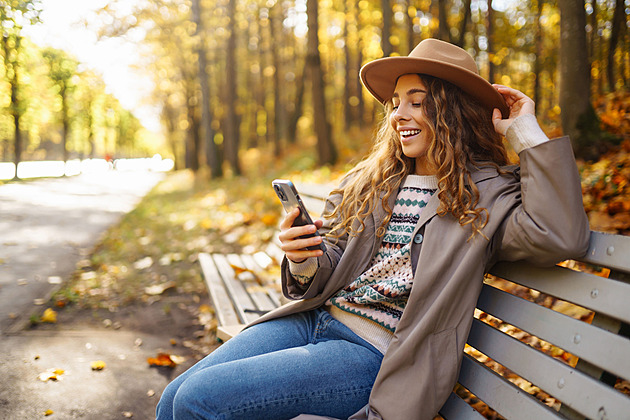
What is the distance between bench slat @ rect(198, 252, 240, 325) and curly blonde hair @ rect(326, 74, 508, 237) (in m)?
1.40

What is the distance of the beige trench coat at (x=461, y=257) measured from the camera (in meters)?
1.81

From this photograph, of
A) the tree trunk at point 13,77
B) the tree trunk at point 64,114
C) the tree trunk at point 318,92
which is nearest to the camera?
the tree trunk at point 13,77

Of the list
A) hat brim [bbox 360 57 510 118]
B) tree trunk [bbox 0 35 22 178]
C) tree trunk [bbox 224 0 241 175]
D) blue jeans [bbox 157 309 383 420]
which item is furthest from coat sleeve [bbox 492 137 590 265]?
tree trunk [bbox 224 0 241 175]

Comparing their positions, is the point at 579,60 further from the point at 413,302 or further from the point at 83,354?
the point at 83,354

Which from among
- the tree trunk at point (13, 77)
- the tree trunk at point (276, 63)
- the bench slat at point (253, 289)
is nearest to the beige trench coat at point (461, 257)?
the bench slat at point (253, 289)

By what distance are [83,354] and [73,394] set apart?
716mm

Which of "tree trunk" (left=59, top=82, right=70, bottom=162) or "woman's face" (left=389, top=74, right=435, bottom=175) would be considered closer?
"woman's face" (left=389, top=74, right=435, bottom=175)

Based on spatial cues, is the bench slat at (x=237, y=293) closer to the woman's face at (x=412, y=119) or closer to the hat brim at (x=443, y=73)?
the woman's face at (x=412, y=119)

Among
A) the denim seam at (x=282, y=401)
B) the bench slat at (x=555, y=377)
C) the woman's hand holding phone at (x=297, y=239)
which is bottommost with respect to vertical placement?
the denim seam at (x=282, y=401)

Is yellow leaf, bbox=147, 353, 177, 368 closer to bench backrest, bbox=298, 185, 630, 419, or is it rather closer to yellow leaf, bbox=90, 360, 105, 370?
yellow leaf, bbox=90, 360, 105, 370

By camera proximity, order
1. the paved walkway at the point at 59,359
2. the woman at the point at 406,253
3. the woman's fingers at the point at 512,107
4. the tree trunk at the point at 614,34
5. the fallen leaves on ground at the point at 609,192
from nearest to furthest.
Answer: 1. the woman at the point at 406,253
2. the woman's fingers at the point at 512,107
3. the paved walkway at the point at 59,359
4. the fallen leaves on ground at the point at 609,192
5. the tree trunk at the point at 614,34

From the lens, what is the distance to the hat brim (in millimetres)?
2248

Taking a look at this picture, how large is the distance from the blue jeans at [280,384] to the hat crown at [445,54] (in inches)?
52.0

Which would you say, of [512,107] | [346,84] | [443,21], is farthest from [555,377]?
[346,84]
